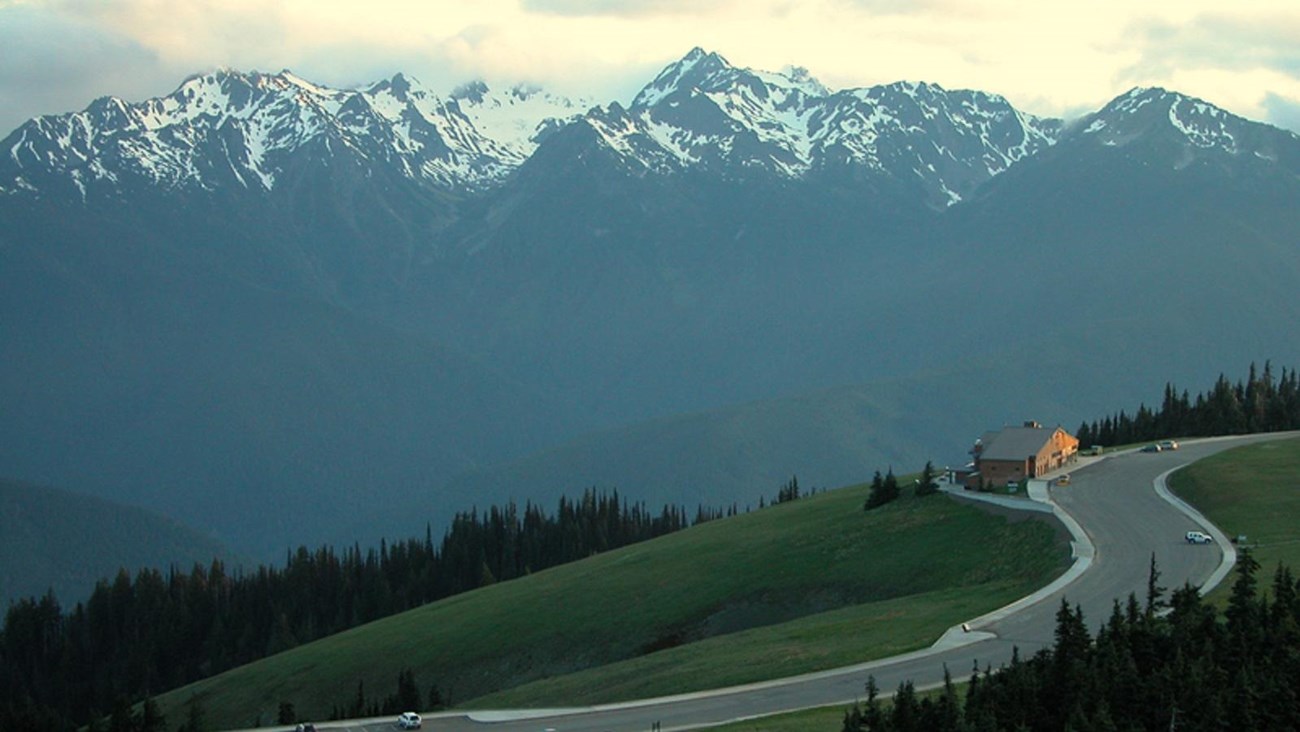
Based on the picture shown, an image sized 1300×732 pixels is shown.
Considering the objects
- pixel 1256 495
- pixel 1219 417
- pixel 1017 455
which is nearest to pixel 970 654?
pixel 1256 495

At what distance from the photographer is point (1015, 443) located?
5217 inches

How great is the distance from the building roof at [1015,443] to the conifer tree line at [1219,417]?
38646 mm

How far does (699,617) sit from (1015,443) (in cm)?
3671

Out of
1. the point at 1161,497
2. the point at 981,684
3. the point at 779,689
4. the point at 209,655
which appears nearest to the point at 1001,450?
the point at 1161,497

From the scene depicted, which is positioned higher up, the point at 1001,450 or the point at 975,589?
the point at 1001,450

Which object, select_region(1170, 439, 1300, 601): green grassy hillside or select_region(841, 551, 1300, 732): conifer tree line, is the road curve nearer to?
A: select_region(1170, 439, 1300, 601): green grassy hillside

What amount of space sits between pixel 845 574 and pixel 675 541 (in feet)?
136

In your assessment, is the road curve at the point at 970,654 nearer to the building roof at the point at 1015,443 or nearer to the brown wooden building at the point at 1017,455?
the brown wooden building at the point at 1017,455

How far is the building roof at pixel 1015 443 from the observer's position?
5128 inches

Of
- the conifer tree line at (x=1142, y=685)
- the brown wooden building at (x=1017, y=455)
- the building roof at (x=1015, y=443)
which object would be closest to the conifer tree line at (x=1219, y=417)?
the brown wooden building at (x=1017, y=455)

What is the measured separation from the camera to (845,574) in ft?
355

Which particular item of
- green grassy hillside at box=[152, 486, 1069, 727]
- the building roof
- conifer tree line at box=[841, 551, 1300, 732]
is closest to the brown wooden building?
the building roof

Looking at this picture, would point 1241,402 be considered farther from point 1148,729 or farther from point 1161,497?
point 1148,729

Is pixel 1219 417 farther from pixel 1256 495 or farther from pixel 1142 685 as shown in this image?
pixel 1142 685
